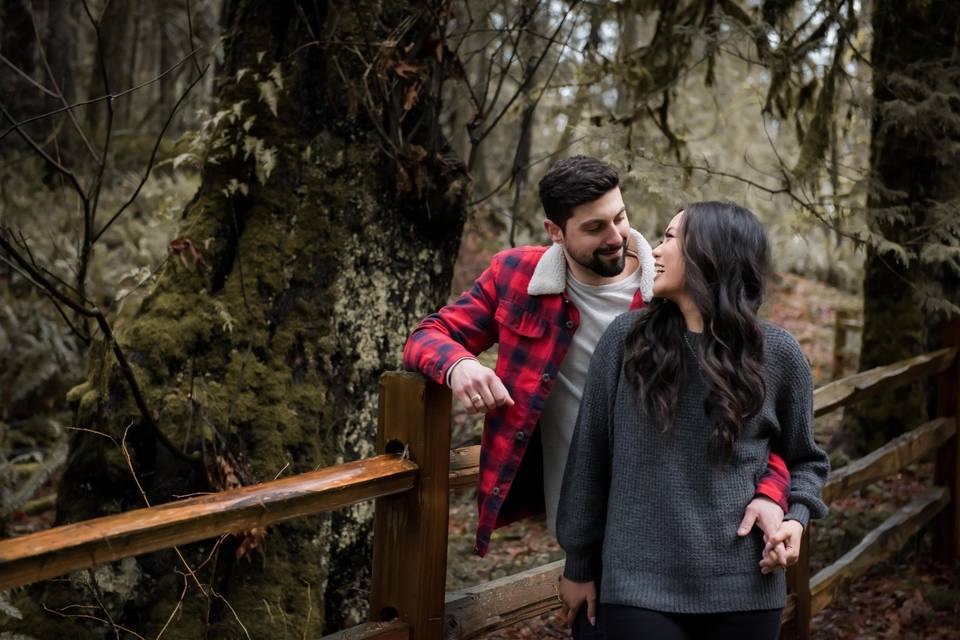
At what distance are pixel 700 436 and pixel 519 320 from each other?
0.75 metres

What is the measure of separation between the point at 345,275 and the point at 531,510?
2.11m

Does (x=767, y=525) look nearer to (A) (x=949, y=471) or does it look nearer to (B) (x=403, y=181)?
(B) (x=403, y=181)

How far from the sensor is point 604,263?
288cm

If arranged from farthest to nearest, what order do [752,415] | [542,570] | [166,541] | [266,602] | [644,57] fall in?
[644,57] → [266,602] → [542,570] → [752,415] → [166,541]

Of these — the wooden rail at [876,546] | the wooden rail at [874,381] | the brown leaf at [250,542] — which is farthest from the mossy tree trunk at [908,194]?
the brown leaf at [250,542]

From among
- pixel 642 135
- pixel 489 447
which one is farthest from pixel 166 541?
pixel 642 135

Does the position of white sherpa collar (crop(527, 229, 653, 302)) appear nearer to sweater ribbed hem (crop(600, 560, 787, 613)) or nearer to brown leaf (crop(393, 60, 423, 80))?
sweater ribbed hem (crop(600, 560, 787, 613))

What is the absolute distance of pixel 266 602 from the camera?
4.19 meters

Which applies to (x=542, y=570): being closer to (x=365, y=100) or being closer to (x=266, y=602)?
(x=266, y=602)

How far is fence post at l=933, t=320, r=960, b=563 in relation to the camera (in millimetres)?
6449

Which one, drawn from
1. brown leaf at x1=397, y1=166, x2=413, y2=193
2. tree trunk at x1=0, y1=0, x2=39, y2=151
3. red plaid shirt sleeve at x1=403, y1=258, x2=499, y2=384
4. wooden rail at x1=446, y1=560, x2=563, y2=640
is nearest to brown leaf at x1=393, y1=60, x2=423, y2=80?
brown leaf at x1=397, y1=166, x2=413, y2=193

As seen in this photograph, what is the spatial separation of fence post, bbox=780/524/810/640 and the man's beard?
2.23 metres

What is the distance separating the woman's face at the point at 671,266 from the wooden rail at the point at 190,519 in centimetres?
99

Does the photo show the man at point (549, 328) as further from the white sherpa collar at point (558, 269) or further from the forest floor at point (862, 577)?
the forest floor at point (862, 577)
